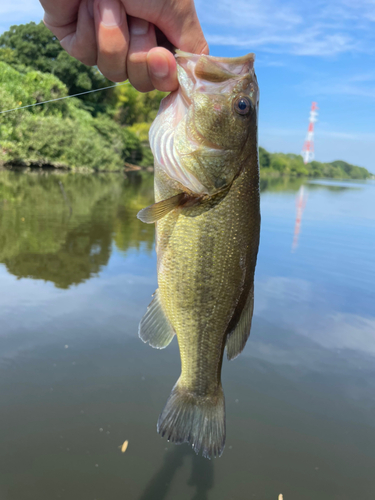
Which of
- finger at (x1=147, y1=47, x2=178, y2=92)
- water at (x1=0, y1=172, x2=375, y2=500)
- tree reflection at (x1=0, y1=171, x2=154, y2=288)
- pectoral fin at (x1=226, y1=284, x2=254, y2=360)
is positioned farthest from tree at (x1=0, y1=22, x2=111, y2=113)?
pectoral fin at (x1=226, y1=284, x2=254, y2=360)

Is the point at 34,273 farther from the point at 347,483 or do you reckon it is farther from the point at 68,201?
the point at 68,201

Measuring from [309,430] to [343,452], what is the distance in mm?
389

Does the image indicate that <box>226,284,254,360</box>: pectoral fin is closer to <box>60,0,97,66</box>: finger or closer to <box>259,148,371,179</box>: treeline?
<box>60,0,97,66</box>: finger

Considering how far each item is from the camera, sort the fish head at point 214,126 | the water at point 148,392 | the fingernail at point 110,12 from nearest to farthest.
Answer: the fingernail at point 110,12 → the fish head at point 214,126 → the water at point 148,392

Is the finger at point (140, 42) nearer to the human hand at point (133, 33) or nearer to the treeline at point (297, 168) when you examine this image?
the human hand at point (133, 33)

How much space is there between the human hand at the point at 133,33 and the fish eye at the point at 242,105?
35cm

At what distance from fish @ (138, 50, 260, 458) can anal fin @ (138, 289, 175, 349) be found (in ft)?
0.04

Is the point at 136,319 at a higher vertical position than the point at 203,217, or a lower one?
lower

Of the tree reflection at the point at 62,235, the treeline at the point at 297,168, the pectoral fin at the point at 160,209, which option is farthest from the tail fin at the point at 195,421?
the treeline at the point at 297,168

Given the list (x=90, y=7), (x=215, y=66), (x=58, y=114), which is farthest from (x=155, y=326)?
(x=58, y=114)

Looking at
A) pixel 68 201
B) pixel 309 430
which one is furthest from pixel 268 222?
pixel 309 430

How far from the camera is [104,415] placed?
4004 mm

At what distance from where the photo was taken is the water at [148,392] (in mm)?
3449

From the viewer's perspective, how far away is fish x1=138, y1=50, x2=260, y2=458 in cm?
195
